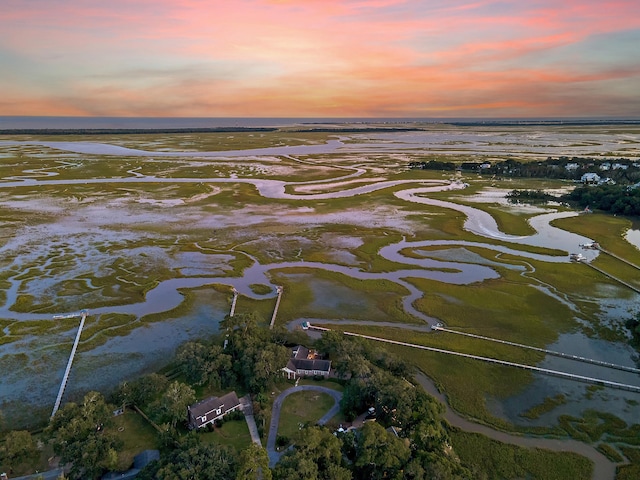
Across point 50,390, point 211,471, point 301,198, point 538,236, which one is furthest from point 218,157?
point 211,471

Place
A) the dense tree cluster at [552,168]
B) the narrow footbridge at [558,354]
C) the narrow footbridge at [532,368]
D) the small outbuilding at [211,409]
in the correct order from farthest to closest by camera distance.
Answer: the dense tree cluster at [552,168]
the narrow footbridge at [558,354]
the narrow footbridge at [532,368]
the small outbuilding at [211,409]

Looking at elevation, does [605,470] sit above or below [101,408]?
below

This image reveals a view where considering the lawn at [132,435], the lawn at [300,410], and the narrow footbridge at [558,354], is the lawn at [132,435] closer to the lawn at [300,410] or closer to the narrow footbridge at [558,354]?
the lawn at [300,410]

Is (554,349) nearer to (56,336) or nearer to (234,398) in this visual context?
(234,398)

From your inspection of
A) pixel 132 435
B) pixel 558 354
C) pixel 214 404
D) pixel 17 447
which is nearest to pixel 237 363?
pixel 214 404

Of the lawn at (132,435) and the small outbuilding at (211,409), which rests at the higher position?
the small outbuilding at (211,409)

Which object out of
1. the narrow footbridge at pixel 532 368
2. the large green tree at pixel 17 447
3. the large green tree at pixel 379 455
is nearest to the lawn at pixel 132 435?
the large green tree at pixel 17 447

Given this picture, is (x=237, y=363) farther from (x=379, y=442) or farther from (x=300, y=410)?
(x=379, y=442)

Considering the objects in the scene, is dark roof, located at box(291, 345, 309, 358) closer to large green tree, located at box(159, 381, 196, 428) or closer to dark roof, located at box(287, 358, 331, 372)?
dark roof, located at box(287, 358, 331, 372)
